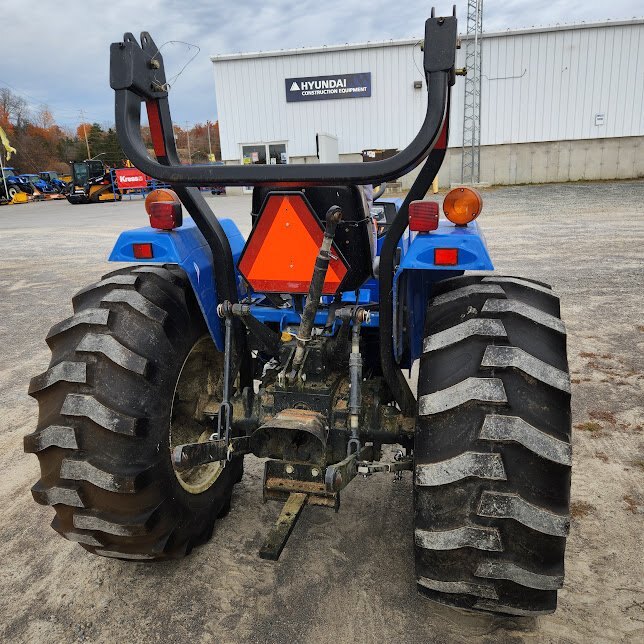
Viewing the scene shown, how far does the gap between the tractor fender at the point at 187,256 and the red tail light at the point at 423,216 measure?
3.20ft

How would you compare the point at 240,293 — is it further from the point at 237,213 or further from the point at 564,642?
the point at 237,213

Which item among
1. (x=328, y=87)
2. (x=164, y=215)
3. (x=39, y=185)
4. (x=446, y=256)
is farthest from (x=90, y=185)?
(x=446, y=256)

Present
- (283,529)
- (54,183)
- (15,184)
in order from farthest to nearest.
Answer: (54,183), (15,184), (283,529)

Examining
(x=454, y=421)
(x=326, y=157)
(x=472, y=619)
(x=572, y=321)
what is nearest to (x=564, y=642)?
(x=472, y=619)

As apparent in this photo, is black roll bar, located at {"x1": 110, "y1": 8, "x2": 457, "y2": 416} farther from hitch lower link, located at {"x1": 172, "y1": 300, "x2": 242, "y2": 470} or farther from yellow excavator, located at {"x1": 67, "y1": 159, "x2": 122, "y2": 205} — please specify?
yellow excavator, located at {"x1": 67, "y1": 159, "x2": 122, "y2": 205}

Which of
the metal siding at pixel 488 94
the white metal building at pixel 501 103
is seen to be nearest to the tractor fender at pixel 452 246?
the white metal building at pixel 501 103

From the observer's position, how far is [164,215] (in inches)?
102

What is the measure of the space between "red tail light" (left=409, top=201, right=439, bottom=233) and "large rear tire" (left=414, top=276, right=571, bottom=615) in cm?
44

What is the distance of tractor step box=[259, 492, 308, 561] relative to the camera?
2482mm

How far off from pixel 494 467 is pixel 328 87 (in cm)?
2511

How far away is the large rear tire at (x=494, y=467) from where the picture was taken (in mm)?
1852

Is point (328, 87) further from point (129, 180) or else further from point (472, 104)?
point (129, 180)

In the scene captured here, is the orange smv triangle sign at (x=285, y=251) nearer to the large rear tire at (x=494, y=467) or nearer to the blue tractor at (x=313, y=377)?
the blue tractor at (x=313, y=377)

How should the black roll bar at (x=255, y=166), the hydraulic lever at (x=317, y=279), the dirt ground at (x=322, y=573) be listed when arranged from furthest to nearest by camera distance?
the dirt ground at (x=322, y=573) → the hydraulic lever at (x=317, y=279) → the black roll bar at (x=255, y=166)
